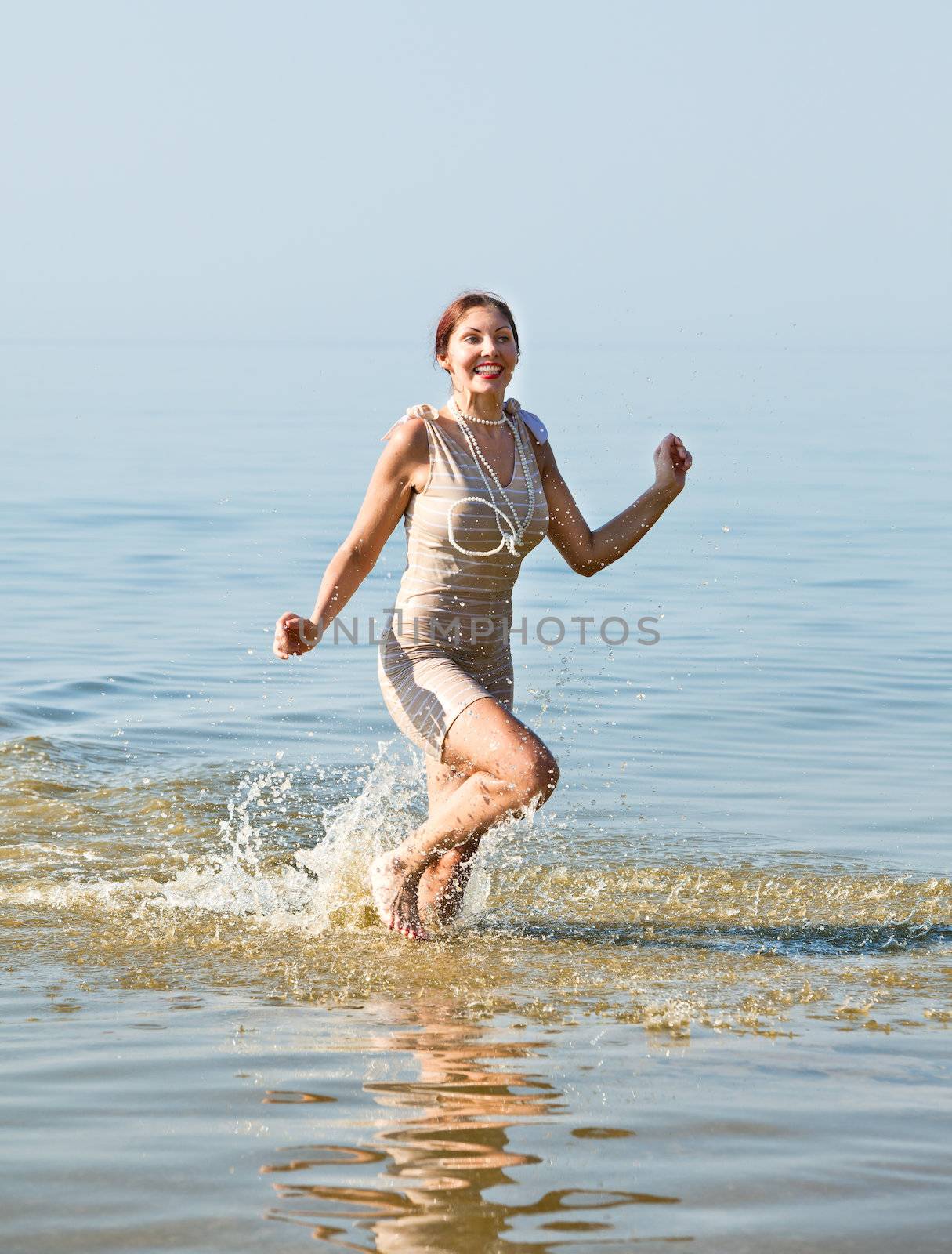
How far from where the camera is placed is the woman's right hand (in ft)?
17.8

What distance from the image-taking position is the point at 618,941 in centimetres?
558

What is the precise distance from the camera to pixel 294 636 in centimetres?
546

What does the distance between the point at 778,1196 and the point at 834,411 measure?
40771mm

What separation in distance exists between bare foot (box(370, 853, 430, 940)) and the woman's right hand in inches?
30.8

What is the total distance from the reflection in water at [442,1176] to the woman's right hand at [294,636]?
166cm

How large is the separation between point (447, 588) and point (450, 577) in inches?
1.5

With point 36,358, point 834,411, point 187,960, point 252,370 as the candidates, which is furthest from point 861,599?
point 36,358

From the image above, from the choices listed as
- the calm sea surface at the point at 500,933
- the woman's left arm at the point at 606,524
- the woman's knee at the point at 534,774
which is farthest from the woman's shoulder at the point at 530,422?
the woman's knee at the point at 534,774

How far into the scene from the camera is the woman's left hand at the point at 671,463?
6.04 m

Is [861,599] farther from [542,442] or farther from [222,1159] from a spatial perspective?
[222,1159]

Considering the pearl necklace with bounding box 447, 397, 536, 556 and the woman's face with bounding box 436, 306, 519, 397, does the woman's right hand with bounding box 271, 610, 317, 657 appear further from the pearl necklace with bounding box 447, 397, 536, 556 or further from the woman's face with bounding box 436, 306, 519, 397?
the woman's face with bounding box 436, 306, 519, 397

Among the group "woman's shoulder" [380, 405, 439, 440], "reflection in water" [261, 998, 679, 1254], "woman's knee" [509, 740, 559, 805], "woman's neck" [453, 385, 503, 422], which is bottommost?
"reflection in water" [261, 998, 679, 1254]

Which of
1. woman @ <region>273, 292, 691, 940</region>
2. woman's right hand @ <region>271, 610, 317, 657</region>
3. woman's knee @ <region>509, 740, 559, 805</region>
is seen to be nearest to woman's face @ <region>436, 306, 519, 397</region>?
woman @ <region>273, 292, 691, 940</region>

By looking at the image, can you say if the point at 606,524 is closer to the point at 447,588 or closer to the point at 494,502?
the point at 494,502
